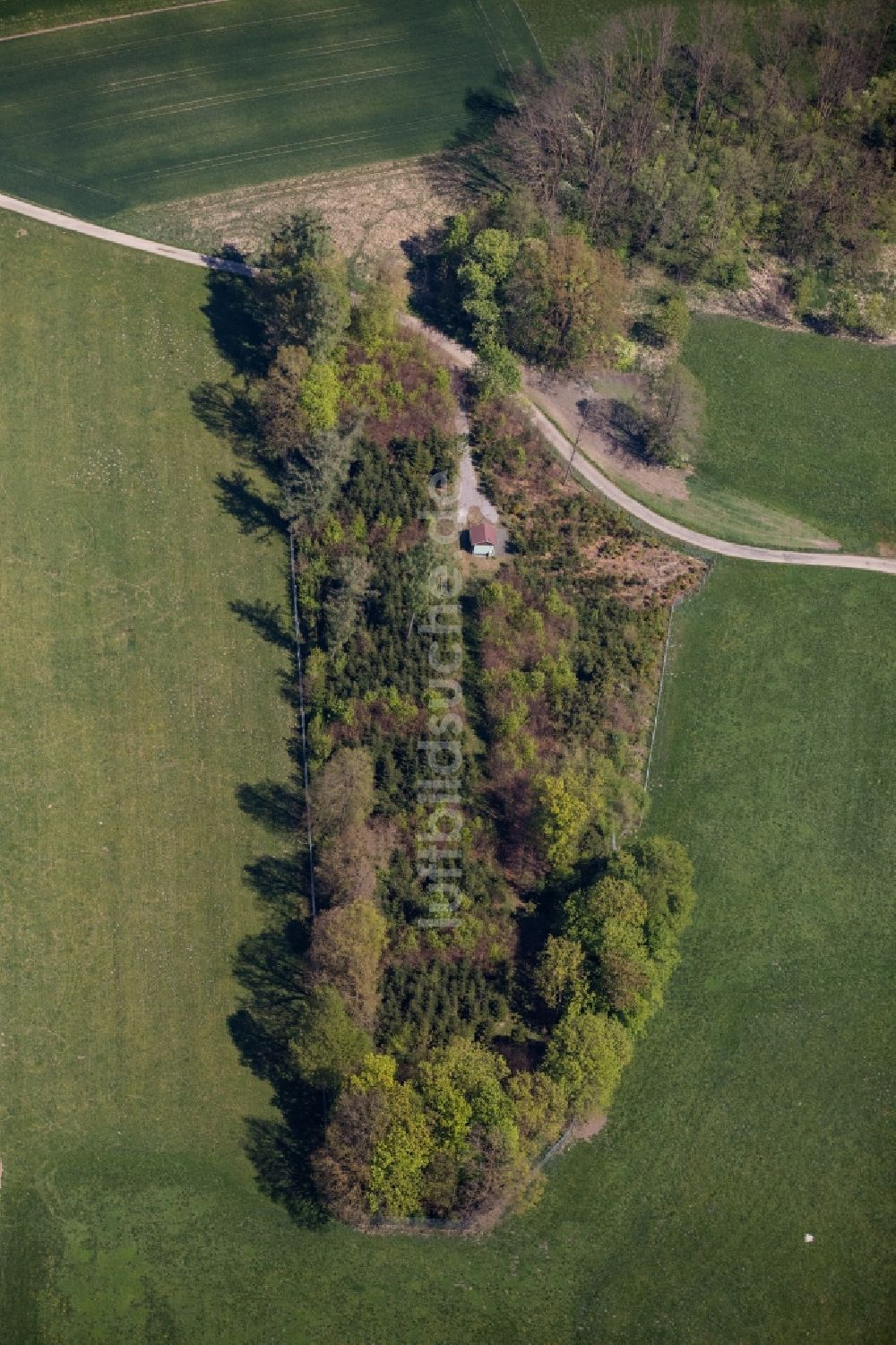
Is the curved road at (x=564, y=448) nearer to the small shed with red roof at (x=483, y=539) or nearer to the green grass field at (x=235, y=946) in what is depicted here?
the green grass field at (x=235, y=946)

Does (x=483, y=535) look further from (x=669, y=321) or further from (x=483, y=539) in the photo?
(x=669, y=321)

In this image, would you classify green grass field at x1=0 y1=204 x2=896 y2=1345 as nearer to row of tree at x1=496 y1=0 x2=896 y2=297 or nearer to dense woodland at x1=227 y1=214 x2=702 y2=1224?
dense woodland at x1=227 y1=214 x2=702 y2=1224

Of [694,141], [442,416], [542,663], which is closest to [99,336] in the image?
[442,416]

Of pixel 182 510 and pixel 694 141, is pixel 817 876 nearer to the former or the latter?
pixel 182 510

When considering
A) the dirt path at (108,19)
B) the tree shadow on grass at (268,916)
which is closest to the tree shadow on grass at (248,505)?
the tree shadow on grass at (268,916)

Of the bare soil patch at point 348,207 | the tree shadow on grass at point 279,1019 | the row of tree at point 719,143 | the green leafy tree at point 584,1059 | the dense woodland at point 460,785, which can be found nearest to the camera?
the dense woodland at point 460,785

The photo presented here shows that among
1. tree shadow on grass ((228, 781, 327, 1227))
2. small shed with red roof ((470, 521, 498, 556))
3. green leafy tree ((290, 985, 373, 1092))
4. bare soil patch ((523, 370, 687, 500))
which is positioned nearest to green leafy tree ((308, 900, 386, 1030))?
green leafy tree ((290, 985, 373, 1092))

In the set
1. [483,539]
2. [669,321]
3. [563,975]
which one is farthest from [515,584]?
[563,975]
